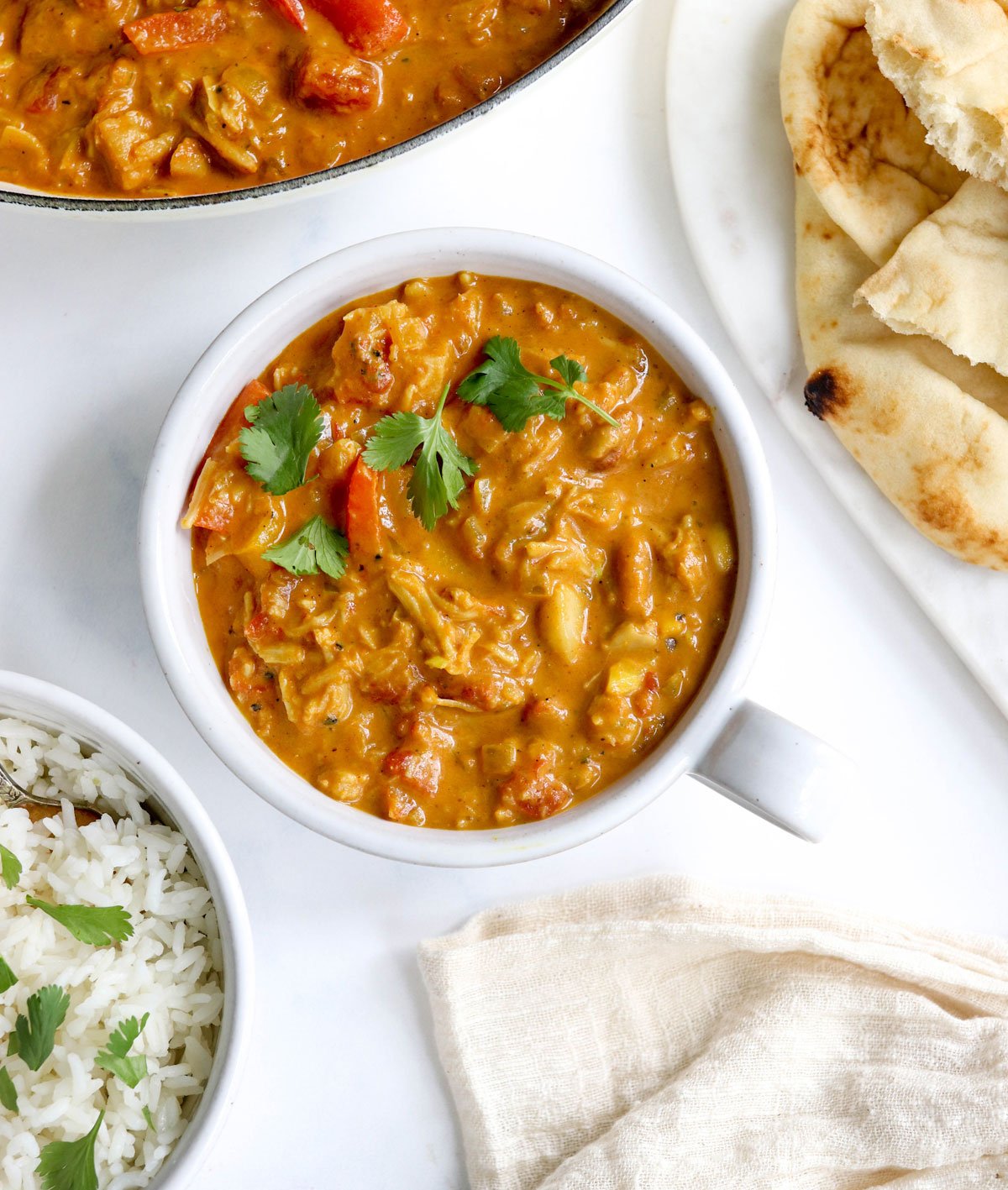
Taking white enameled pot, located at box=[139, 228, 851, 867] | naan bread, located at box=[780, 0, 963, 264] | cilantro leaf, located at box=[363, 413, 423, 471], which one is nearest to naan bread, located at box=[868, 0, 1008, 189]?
naan bread, located at box=[780, 0, 963, 264]

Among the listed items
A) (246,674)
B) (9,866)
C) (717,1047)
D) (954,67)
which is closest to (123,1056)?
(9,866)

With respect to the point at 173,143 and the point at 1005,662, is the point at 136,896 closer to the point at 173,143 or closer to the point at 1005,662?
the point at 173,143

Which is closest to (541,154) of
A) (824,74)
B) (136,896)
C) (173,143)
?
(824,74)

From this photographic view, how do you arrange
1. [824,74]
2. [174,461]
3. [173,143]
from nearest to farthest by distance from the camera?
1. [174,461]
2. [173,143]
3. [824,74]

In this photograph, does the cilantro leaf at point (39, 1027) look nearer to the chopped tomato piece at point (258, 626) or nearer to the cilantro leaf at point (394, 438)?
the chopped tomato piece at point (258, 626)

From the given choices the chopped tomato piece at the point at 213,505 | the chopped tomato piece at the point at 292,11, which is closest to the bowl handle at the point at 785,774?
the chopped tomato piece at the point at 213,505

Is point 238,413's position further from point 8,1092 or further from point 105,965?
point 8,1092
